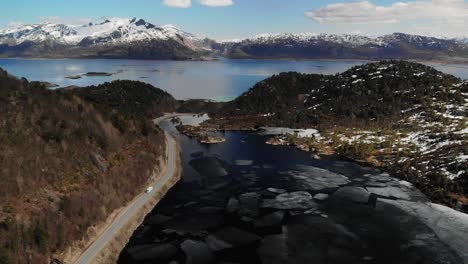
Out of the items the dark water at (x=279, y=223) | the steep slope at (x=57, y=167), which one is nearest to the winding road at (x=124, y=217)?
the steep slope at (x=57, y=167)

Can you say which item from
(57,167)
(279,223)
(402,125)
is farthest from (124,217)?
(402,125)

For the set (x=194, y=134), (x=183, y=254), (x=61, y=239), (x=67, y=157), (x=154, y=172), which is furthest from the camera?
(x=194, y=134)

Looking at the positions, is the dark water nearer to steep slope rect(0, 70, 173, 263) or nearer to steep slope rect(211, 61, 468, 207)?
steep slope rect(0, 70, 173, 263)

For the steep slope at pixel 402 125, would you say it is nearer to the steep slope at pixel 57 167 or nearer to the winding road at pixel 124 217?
the winding road at pixel 124 217

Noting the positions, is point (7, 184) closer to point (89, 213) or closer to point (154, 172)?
point (89, 213)

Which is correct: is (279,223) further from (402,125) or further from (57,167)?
(402,125)

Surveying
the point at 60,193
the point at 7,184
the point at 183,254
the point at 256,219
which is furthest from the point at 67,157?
the point at 256,219
